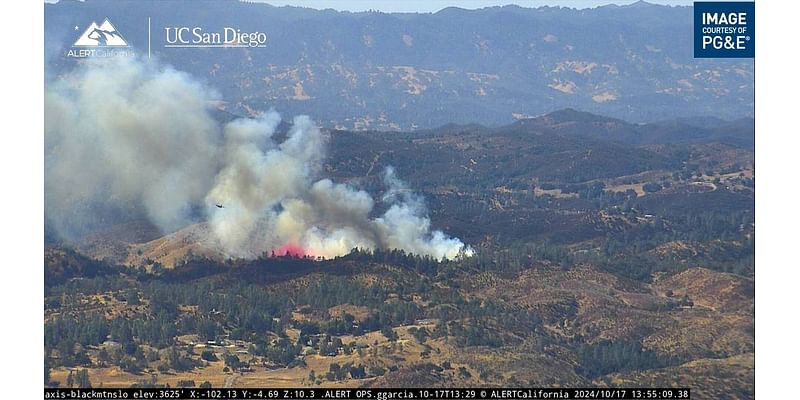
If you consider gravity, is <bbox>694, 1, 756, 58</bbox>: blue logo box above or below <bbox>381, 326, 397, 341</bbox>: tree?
above

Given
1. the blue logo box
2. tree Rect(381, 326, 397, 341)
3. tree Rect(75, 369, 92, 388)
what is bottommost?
tree Rect(75, 369, 92, 388)

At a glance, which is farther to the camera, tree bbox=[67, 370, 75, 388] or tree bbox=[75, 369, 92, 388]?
tree bbox=[75, 369, 92, 388]

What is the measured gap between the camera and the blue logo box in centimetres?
9934

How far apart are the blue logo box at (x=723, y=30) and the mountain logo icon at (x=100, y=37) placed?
223 feet

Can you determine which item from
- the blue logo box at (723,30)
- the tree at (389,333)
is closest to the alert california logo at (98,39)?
the tree at (389,333)

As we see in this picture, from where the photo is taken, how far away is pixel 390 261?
550 ft

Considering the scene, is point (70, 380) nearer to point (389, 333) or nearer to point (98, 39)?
point (389, 333)

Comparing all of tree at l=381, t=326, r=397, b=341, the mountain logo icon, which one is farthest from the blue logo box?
the mountain logo icon

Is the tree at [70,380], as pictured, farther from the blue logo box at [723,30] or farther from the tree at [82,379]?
the blue logo box at [723,30]

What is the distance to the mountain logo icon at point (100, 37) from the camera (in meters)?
147

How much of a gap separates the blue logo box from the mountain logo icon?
223 ft

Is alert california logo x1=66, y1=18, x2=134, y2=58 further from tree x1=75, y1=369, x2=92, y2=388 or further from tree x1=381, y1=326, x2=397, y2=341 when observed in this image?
tree x1=381, y1=326, x2=397, y2=341

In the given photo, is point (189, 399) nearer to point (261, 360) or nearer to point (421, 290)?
point (261, 360)

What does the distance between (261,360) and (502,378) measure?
24472 mm
